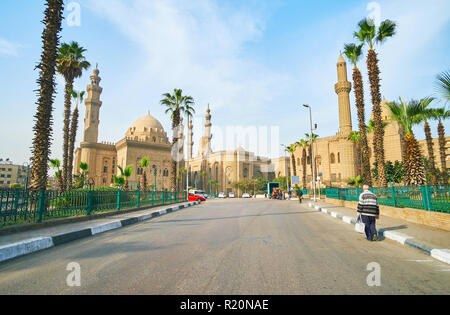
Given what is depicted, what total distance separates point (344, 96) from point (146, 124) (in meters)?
39.4

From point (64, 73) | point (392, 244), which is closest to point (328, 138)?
point (64, 73)

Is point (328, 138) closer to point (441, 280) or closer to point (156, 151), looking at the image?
point (156, 151)

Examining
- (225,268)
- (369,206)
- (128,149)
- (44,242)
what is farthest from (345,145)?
(44,242)

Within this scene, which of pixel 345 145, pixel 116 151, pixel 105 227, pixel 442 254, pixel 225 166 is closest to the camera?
pixel 442 254

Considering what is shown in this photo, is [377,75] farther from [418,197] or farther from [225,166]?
[225,166]

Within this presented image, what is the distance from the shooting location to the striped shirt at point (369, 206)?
597cm

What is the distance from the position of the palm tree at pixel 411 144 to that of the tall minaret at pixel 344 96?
101ft

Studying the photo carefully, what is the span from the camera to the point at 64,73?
22.0 m

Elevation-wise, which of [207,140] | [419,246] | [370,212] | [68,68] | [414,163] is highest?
[207,140]

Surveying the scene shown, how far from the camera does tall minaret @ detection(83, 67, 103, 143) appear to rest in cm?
4962

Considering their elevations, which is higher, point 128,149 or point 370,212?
point 128,149

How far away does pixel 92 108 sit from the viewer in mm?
50062

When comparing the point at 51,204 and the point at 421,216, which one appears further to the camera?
the point at 421,216

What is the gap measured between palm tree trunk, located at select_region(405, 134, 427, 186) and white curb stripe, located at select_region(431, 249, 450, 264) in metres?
10.1
